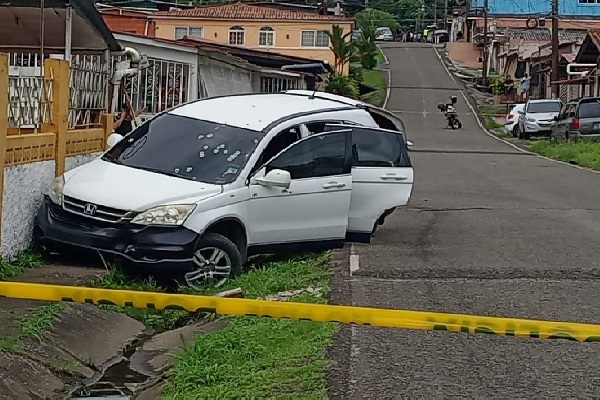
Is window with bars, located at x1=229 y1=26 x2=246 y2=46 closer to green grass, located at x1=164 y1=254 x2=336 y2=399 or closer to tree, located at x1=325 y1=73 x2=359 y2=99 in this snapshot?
tree, located at x1=325 y1=73 x2=359 y2=99

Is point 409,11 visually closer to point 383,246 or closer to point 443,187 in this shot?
point 443,187

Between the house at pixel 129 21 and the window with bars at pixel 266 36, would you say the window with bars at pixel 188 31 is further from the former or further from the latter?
the house at pixel 129 21

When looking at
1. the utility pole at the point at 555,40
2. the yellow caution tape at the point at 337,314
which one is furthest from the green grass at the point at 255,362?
the utility pole at the point at 555,40

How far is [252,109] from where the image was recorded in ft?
36.1

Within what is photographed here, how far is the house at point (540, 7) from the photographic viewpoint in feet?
270

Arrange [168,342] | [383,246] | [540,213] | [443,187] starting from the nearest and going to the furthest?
[168,342] < [383,246] < [540,213] < [443,187]

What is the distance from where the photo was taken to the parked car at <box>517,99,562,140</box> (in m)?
38.3

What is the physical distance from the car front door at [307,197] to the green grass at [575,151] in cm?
1552

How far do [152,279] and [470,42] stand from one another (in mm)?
77119

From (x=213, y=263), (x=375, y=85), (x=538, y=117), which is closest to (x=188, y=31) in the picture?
(x=375, y=85)

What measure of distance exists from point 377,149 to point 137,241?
138 inches

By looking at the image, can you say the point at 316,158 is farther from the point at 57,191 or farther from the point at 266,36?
the point at 266,36

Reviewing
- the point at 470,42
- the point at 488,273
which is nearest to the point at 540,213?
the point at 488,273

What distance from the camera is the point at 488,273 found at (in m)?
9.91
